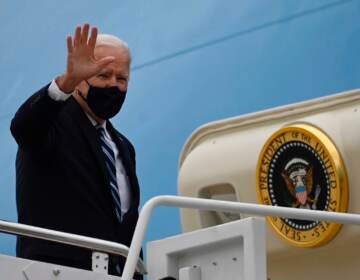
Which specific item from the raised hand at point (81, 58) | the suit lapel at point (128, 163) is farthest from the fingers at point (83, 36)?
the suit lapel at point (128, 163)

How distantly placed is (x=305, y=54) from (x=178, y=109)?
699 mm

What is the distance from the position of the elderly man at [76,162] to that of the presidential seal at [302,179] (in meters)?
0.38

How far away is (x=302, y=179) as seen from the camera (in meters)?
2.74

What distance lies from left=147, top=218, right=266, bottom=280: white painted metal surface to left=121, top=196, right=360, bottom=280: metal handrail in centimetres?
4

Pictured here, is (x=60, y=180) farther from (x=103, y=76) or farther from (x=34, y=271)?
(x=34, y=271)

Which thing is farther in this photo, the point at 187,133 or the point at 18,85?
the point at 18,85

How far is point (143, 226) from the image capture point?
77.5 inches

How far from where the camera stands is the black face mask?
287 cm

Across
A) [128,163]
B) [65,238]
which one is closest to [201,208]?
[65,238]

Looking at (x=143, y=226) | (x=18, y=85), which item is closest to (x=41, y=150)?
(x=143, y=226)

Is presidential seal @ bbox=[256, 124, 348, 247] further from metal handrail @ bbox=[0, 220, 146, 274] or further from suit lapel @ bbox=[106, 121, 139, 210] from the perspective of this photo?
metal handrail @ bbox=[0, 220, 146, 274]

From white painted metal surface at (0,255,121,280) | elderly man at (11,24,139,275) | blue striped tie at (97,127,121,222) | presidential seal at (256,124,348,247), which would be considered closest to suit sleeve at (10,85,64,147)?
elderly man at (11,24,139,275)

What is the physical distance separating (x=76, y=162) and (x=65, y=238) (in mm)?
683

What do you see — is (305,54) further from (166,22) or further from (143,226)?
(143,226)
